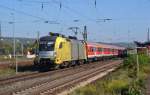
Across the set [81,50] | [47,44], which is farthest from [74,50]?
[47,44]

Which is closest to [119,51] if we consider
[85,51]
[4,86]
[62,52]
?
[85,51]

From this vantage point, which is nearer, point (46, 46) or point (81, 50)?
point (46, 46)

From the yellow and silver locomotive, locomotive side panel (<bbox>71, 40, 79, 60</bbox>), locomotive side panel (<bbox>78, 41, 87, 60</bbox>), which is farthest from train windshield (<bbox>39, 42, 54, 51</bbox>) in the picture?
locomotive side panel (<bbox>78, 41, 87, 60</bbox>)

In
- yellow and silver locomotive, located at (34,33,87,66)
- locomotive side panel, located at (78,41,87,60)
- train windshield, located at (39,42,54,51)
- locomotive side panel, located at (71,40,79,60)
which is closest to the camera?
yellow and silver locomotive, located at (34,33,87,66)

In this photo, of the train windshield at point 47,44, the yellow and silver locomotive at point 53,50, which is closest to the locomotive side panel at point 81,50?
the yellow and silver locomotive at point 53,50

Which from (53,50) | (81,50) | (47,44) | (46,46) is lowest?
(53,50)

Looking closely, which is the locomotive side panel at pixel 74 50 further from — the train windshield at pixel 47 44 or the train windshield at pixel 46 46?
the train windshield at pixel 46 46

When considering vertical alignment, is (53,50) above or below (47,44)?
below

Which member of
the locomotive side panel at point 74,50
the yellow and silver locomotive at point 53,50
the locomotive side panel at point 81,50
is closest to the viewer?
the yellow and silver locomotive at point 53,50

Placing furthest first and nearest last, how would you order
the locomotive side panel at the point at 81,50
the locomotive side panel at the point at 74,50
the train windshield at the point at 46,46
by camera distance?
1. the locomotive side panel at the point at 81,50
2. the locomotive side panel at the point at 74,50
3. the train windshield at the point at 46,46

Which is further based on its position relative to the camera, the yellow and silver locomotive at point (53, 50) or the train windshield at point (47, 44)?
the train windshield at point (47, 44)

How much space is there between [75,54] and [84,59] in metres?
8.31

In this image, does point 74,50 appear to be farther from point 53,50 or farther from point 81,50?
point 53,50

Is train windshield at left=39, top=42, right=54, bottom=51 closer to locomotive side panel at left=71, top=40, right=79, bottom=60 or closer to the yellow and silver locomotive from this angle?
the yellow and silver locomotive
